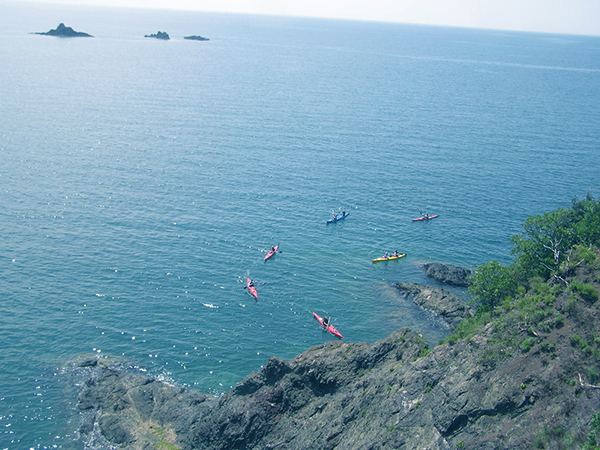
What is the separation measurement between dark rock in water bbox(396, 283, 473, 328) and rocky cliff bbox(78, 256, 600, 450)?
19.3 meters

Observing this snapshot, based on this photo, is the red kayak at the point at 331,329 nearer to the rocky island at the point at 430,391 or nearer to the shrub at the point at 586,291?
the rocky island at the point at 430,391

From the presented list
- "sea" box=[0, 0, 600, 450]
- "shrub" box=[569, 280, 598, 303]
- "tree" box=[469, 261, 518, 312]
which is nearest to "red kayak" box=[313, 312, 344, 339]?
"sea" box=[0, 0, 600, 450]

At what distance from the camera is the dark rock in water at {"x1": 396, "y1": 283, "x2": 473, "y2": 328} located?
242 ft

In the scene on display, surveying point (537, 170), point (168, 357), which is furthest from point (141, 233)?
point (537, 170)

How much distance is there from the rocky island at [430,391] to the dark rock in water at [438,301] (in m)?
12.5

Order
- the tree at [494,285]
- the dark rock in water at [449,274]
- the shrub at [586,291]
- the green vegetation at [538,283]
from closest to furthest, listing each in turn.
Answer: the green vegetation at [538,283]
the shrub at [586,291]
the tree at [494,285]
the dark rock in water at [449,274]

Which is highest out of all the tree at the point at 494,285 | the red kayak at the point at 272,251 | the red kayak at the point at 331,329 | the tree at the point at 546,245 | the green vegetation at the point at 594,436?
the tree at the point at 546,245

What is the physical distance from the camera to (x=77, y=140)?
131 metres

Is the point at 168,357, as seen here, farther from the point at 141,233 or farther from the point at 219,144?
the point at 219,144

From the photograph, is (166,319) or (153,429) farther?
(166,319)

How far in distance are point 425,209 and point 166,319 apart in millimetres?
60707

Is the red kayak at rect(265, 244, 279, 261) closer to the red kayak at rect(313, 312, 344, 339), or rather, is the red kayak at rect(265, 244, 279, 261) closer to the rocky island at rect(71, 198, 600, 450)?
the red kayak at rect(313, 312, 344, 339)

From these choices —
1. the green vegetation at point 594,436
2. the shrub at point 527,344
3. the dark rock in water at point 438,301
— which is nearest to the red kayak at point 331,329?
A: the dark rock in water at point 438,301

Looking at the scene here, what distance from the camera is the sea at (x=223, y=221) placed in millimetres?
66250
